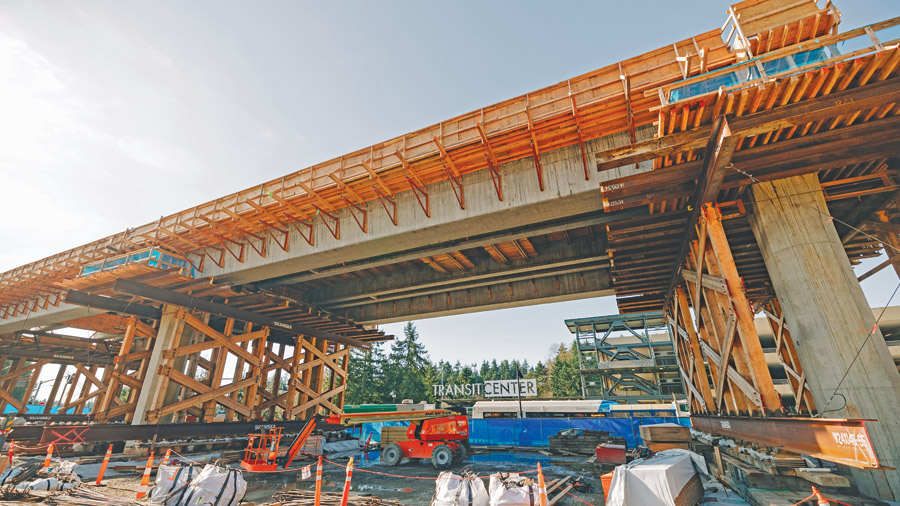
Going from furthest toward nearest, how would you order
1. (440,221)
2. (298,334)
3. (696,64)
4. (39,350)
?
(39,350), (298,334), (440,221), (696,64)

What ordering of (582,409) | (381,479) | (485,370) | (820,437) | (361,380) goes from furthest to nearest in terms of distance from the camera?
1. (485,370)
2. (361,380)
3. (582,409)
4. (381,479)
5. (820,437)

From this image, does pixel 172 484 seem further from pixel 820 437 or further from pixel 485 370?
pixel 485 370

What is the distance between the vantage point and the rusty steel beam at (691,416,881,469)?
4270mm

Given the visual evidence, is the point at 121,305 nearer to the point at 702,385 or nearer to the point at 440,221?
the point at 440,221

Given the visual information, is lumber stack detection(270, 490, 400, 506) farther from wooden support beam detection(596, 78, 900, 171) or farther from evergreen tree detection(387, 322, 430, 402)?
evergreen tree detection(387, 322, 430, 402)

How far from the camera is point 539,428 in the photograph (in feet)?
74.1

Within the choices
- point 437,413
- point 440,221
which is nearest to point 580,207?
point 440,221

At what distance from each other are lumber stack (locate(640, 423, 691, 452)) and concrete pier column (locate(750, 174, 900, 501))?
6.27 metres

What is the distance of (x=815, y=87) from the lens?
238 inches

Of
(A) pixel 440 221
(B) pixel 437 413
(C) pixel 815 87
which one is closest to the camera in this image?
(C) pixel 815 87

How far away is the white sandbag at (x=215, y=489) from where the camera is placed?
7.04 metres

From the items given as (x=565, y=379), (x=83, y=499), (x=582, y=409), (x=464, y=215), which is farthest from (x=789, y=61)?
(x=565, y=379)

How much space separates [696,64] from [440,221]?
24.0 ft

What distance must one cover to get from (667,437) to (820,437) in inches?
327
